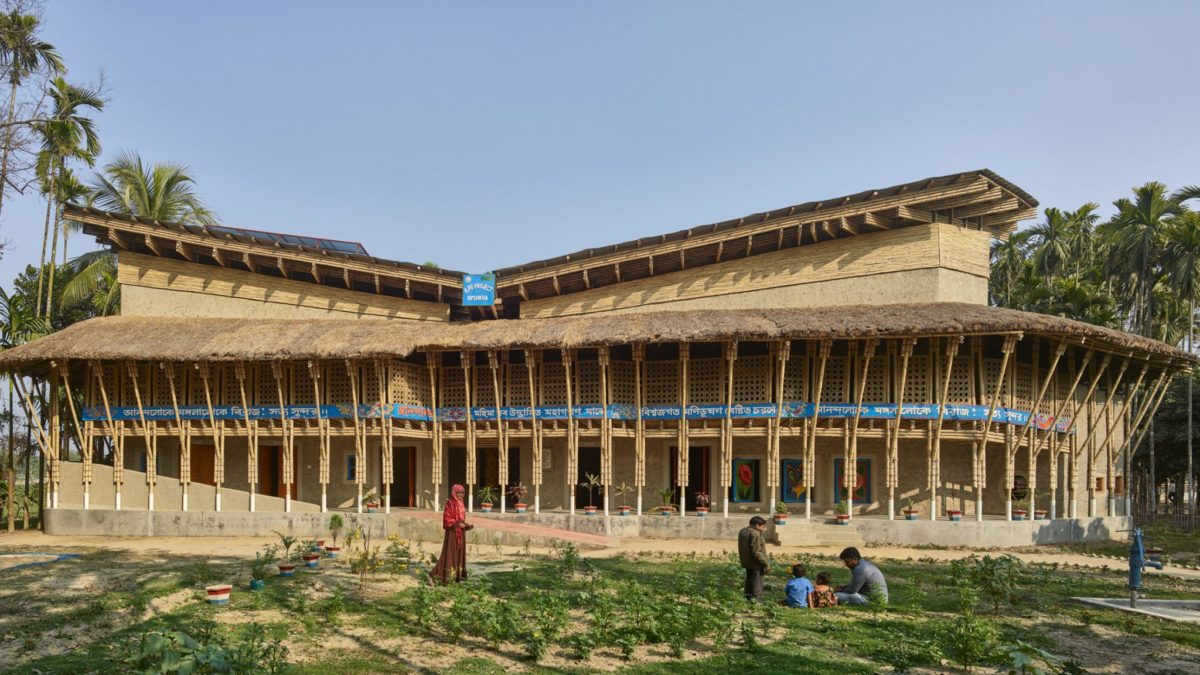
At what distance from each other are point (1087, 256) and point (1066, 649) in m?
43.6

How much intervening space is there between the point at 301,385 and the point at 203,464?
471 centimetres

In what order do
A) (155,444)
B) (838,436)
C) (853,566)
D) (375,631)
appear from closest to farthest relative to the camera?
(375,631), (853,566), (838,436), (155,444)

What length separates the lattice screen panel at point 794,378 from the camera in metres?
23.8

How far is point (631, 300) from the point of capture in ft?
94.3

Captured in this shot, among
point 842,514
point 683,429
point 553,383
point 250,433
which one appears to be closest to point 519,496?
point 553,383

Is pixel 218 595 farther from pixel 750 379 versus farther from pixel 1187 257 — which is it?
pixel 1187 257

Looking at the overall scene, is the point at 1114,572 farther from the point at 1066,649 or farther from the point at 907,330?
the point at 1066,649

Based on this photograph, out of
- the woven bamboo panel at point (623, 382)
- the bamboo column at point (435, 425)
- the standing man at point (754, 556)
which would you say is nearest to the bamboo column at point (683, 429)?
the woven bamboo panel at point (623, 382)

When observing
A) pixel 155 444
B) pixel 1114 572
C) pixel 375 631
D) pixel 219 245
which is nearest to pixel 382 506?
pixel 155 444

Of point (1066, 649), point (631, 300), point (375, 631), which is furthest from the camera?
point (631, 300)

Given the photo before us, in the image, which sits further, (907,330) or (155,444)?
(155,444)

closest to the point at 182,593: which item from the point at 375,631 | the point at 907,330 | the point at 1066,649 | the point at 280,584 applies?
the point at 280,584

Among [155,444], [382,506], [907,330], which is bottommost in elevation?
[382,506]

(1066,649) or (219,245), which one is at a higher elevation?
(219,245)
